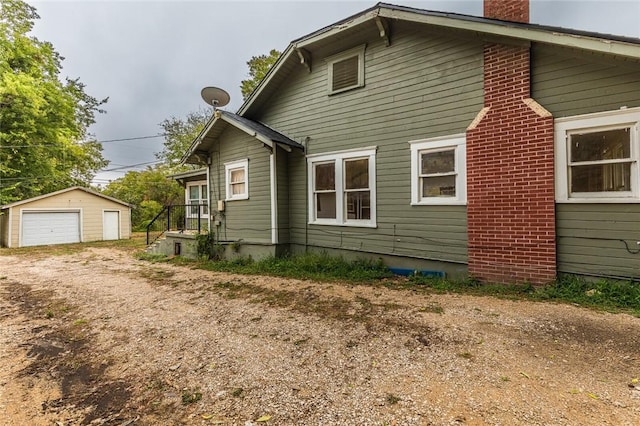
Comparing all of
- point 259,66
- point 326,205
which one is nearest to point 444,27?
point 326,205

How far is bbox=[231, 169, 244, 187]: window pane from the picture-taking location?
361 inches

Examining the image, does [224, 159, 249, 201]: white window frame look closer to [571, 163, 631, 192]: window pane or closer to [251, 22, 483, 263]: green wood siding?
[251, 22, 483, 263]: green wood siding

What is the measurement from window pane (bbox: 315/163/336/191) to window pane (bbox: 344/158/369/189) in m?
0.41

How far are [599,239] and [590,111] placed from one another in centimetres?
214

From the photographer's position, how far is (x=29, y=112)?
50.8 feet

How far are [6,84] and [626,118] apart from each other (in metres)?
23.1

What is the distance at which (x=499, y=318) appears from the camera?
3.96m

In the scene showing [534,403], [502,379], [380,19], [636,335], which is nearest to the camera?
[534,403]

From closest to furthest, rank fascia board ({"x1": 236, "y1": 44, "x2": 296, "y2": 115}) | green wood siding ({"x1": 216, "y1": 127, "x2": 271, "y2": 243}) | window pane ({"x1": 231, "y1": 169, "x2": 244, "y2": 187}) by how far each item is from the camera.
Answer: fascia board ({"x1": 236, "y1": 44, "x2": 296, "y2": 115}) → green wood siding ({"x1": 216, "y1": 127, "x2": 271, "y2": 243}) → window pane ({"x1": 231, "y1": 169, "x2": 244, "y2": 187})

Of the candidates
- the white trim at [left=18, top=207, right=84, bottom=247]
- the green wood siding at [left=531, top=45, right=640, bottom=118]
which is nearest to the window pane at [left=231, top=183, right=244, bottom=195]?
the green wood siding at [left=531, top=45, right=640, bottom=118]

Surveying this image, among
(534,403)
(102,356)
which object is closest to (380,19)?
(534,403)

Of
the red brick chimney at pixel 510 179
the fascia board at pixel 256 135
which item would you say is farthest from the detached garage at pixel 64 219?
the red brick chimney at pixel 510 179

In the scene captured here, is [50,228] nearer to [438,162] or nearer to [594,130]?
[438,162]

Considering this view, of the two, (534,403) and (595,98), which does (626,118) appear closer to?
(595,98)
